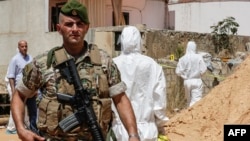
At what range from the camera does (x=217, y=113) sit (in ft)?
30.8

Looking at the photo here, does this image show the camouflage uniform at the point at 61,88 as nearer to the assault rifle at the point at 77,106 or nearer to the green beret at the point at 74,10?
the assault rifle at the point at 77,106

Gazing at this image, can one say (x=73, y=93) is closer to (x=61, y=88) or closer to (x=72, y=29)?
(x=61, y=88)

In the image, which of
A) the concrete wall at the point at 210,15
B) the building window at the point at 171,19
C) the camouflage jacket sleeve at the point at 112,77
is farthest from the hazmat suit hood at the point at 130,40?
the building window at the point at 171,19

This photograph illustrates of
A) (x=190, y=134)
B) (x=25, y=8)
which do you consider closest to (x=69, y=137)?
(x=190, y=134)

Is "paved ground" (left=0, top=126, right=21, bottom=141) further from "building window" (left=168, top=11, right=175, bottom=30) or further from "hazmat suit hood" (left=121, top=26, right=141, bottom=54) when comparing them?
"building window" (left=168, top=11, right=175, bottom=30)

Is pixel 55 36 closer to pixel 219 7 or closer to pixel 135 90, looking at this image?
pixel 219 7

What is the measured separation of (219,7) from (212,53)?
318 inches

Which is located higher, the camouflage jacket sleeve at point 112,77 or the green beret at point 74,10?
the green beret at point 74,10

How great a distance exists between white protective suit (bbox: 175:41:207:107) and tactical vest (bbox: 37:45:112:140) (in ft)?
27.4

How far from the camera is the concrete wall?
22784 mm

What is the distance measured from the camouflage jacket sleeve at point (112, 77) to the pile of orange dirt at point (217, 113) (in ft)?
17.9

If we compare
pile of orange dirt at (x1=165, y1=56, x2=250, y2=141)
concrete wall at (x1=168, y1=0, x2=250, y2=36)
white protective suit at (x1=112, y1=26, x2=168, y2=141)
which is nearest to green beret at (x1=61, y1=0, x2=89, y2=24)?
white protective suit at (x1=112, y1=26, x2=168, y2=141)

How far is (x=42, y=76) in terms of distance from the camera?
328cm

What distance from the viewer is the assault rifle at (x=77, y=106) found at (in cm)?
315
